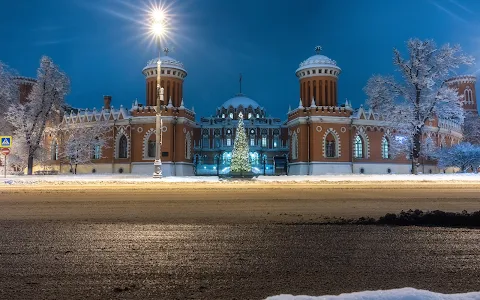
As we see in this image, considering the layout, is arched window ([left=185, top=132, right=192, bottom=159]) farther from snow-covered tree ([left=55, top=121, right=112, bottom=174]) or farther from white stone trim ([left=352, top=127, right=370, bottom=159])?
white stone trim ([left=352, top=127, right=370, bottom=159])

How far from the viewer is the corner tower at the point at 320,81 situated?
4350 centimetres

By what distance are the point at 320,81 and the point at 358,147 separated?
30.1ft

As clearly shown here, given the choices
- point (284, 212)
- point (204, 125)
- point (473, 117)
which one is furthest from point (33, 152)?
point (473, 117)

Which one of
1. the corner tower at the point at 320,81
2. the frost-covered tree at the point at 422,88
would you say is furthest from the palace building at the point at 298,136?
the frost-covered tree at the point at 422,88

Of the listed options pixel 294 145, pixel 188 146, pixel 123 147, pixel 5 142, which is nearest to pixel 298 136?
pixel 294 145

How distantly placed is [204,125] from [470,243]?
52.9m

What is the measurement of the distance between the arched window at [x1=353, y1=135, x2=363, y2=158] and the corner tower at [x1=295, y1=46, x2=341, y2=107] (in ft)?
16.7

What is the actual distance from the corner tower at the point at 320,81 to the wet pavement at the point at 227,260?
37.8 meters

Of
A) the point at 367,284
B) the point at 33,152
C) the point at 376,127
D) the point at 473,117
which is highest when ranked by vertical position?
the point at 473,117

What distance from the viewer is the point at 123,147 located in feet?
147

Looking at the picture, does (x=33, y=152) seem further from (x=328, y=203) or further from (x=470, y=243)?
(x=470, y=243)

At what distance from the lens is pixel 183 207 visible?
1045 centimetres

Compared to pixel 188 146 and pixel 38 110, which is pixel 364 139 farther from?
pixel 38 110

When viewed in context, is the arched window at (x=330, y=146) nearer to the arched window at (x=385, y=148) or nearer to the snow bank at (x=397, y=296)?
the arched window at (x=385, y=148)
